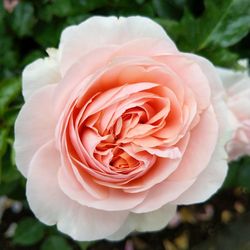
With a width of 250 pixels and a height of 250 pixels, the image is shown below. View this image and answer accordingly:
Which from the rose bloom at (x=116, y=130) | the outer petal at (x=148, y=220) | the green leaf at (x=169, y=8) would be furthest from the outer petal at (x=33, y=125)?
the green leaf at (x=169, y=8)

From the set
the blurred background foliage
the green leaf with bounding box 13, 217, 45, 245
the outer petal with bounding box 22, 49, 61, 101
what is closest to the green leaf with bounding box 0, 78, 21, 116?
the blurred background foliage

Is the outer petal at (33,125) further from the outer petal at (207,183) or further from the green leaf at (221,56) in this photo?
the green leaf at (221,56)

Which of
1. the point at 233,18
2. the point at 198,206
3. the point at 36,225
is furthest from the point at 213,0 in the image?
the point at 198,206

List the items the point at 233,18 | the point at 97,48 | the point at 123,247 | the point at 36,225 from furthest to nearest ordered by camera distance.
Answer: the point at 123,247, the point at 36,225, the point at 233,18, the point at 97,48

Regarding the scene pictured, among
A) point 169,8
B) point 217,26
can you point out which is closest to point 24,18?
point 169,8

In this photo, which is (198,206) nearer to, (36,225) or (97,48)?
(36,225)

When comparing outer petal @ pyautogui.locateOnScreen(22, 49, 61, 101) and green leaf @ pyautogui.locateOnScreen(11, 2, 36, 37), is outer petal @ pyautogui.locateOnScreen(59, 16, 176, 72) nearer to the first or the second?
outer petal @ pyautogui.locateOnScreen(22, 49, 61, 101)

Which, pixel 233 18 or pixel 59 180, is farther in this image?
pixel 233 18
